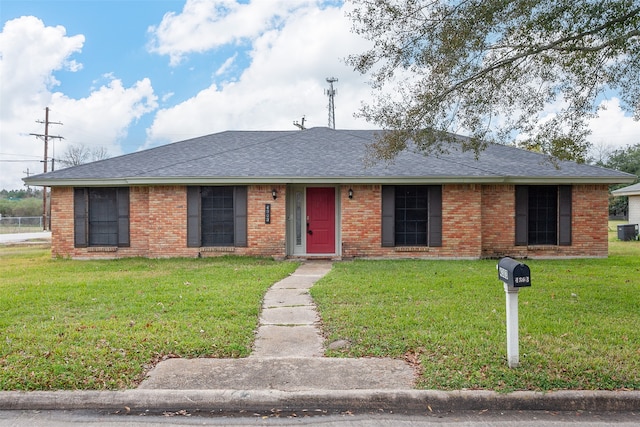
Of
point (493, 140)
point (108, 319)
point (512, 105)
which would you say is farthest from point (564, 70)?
point (108, 319)

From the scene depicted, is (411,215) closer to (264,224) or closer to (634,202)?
(264,224)

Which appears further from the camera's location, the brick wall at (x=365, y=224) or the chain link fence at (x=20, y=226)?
the chain link fence at (x=20, y=226)

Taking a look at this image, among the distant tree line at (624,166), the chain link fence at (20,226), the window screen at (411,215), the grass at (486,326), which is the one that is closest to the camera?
the grass at (486,326)

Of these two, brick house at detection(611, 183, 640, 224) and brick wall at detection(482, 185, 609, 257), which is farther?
brick house at detection(611, 183, 640, 224)

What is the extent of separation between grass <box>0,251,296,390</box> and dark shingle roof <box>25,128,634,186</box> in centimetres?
309

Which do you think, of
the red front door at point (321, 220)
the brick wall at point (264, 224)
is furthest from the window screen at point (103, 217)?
the red front door at point (321, 220)

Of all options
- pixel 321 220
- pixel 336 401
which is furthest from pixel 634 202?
pixel 336 401

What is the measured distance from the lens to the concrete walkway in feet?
14.5

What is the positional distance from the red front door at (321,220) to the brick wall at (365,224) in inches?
15.4

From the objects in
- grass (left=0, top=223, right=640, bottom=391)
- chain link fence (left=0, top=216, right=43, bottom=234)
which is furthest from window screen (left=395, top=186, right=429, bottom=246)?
chain link fence (left=0, top=216, right=43, bottom=234)

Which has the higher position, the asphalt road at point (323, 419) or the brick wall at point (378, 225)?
the brick wall at point (378, 225)

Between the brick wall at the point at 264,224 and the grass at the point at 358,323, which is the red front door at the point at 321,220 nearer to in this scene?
the brick wall at the point at 264,224

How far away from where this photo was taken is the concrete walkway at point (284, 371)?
4414 mm

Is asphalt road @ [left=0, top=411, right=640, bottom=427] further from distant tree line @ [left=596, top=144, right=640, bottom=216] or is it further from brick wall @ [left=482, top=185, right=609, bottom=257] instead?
distant tree line @ [left=596, top=144, right=640, bottom=216]
